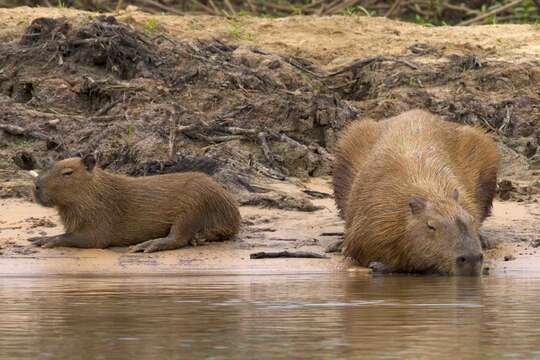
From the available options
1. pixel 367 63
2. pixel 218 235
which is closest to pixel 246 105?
pixel 367 63

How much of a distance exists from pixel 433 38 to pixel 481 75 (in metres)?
1.32

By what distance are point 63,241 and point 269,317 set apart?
3.53m

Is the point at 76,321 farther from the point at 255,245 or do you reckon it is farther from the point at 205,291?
the point at 255,245

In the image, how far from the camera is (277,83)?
14.2 metres

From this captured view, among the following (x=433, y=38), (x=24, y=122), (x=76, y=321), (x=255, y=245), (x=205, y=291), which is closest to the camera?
(x=76, y=321)

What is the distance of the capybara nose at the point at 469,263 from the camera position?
31.3ft

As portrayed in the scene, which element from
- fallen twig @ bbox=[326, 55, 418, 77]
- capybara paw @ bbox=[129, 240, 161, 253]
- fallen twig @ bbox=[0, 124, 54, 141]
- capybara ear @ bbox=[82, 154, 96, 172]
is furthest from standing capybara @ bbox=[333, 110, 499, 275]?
fallen twig @ bbox=[326, 55, 418, 77]

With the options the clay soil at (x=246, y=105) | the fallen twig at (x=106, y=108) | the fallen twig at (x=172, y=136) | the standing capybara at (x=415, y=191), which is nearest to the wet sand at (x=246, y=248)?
the clay soil at (x=246, y=105)

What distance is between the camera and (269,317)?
307 inches

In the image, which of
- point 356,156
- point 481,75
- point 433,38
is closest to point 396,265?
point 356,156

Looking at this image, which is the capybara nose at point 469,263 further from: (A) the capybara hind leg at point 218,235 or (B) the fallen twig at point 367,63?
(B) the fallen twig at point 367,63

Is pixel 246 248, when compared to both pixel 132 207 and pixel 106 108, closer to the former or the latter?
pixel 132 207

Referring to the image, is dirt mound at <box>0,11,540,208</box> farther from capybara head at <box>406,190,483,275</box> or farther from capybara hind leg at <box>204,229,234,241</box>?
capybara head at <box>406,190,483,275</box>

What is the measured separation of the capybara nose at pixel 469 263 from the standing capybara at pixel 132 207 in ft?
6.83
